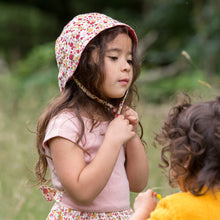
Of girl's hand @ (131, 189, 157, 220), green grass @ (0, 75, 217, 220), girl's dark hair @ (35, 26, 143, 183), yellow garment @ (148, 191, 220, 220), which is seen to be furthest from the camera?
green grass @ (0, 75, 217, 220)

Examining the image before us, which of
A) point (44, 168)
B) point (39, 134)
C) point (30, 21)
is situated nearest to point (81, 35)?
point (39, 134)

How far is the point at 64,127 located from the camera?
1844mm

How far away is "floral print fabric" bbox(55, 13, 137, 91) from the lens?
1.96 metres

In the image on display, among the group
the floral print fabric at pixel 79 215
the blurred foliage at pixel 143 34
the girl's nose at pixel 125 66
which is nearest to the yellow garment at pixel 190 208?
the floral print fabric at pixel 79 215

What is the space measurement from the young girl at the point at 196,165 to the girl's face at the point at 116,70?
1.54 ft

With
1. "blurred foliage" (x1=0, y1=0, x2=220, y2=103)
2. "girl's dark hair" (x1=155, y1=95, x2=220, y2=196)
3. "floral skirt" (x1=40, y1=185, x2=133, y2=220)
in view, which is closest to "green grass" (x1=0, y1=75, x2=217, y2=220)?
"floral skirt" (x1=40, y1=185, x2=133, y2=220)

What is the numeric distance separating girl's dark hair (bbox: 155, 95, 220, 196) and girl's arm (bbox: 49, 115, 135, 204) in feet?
0.93

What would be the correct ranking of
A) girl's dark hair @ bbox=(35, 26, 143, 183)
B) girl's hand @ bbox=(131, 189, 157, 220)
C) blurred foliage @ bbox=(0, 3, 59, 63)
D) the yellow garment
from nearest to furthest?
the yellow garment < girl's hand @ bbox=(131, 189, 157, 220) < girl's dark hair @ bbox=(35, 26, 143, 183) < blurred foliage @ bbox=(0, 3, 59, 63)

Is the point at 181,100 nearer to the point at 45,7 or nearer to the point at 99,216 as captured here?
the point at 99,216

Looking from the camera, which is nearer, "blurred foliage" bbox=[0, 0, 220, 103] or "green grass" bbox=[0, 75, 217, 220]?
"green grass" bbox=[0, 75, 217, 220]

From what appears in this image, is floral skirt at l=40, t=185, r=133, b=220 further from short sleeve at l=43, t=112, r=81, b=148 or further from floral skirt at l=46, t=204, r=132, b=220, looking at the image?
short sleeve at l=43, t=112, r=81, b=148

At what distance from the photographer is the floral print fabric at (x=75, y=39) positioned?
1960 mm

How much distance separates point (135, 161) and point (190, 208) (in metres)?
0.65

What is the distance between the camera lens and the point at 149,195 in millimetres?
1646
